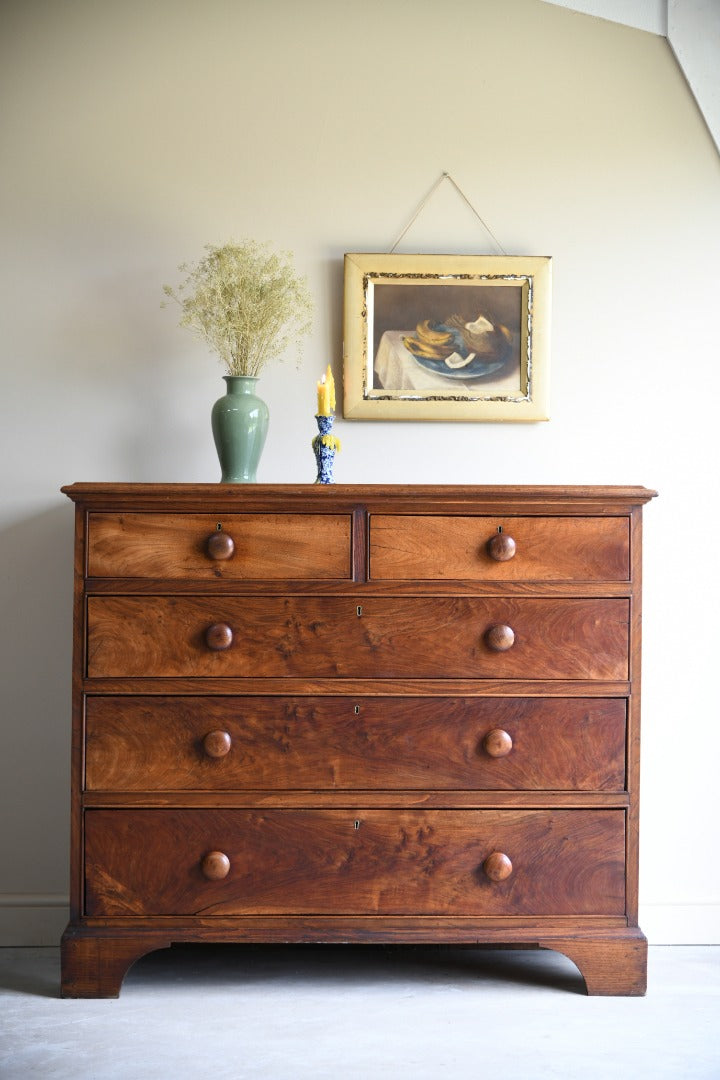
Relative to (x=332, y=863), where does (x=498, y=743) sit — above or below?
above

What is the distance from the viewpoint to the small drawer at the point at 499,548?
2.41 metres

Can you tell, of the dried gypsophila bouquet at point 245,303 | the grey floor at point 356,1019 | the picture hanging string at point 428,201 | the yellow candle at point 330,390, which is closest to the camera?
the grey floor at point 356,1019

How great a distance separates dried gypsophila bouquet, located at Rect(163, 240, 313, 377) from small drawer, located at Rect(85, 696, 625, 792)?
99 cm

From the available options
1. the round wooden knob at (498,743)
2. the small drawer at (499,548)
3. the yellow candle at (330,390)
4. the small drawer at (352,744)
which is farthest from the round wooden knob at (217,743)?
the yellow candle at (330,390)

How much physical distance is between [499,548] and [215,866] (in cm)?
103

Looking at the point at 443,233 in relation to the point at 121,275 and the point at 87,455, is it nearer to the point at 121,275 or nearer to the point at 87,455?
the point at 121,275

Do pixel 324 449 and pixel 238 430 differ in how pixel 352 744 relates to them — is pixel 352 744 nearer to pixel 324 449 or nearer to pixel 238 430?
pixel 324 449

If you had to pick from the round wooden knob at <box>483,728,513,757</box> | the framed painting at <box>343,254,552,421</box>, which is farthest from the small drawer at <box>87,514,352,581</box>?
the framed painting at <box>343,254,552,421</box>

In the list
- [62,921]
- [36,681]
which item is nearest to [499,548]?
[36,681]

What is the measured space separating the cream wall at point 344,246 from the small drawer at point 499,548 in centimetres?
59

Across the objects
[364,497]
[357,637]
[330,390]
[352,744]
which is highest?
[330,390]

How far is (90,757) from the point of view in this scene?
94.0 inches

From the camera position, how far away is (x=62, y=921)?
2.89 m

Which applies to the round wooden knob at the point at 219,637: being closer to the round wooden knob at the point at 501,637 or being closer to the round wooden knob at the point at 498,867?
the round wooden knob at the point at 501,637
